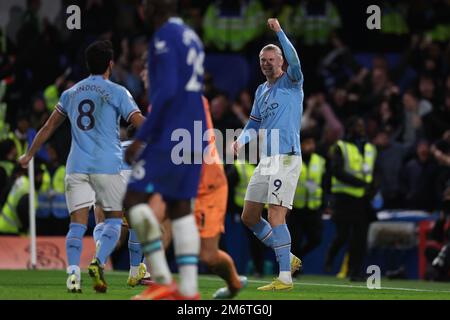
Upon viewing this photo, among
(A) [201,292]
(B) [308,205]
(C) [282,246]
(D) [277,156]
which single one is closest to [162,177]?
(A) [201,292]

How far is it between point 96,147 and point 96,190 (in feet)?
1.35

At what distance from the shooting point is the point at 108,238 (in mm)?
12102

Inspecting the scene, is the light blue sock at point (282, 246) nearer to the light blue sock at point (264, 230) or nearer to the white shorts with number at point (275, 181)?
the light blue sock at point (264, 230)

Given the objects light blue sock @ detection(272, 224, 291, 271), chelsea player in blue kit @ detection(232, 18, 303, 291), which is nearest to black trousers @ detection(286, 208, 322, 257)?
chelsea player in blue kit @ detection(232, 18, 303, 291)

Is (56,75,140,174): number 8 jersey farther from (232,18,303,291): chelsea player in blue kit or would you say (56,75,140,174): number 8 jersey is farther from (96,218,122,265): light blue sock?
(232,18,303,291): chelsea player in blue kit

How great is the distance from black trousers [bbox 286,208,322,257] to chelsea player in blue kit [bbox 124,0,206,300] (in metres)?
9.71

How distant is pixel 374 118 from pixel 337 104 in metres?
0.93

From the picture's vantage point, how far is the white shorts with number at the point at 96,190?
12.1 metres

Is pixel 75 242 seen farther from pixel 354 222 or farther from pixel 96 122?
pixel 354 222

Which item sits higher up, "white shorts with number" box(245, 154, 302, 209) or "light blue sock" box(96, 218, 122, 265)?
"white shorts with number" box(245, 154, 302, 209)

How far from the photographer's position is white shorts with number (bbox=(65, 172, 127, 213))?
12078mm

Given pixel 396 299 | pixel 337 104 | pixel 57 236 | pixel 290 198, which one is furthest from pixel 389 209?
pixel 396 299

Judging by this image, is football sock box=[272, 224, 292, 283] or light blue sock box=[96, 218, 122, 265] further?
football sock box=[272, 224, 292, 283]

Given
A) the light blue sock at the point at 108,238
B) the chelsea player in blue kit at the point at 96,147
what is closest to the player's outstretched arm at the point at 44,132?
the chelsea player in blue kit at the point at 96,147
